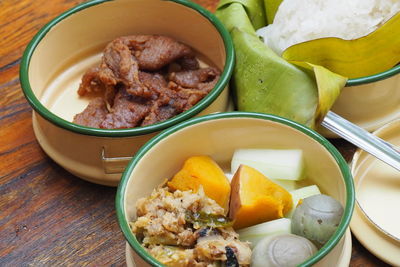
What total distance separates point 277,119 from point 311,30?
355 mm

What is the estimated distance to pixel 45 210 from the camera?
4.57ft

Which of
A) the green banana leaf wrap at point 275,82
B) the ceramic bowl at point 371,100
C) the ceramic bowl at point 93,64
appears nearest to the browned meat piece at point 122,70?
the ceramic bowl at point 93,64

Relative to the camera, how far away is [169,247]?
1106mm

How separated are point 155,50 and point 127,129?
1.10 ft

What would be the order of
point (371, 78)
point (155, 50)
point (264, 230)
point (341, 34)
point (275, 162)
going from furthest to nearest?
point (155, 50) < point (341, 34) < point (371, 78) < point (275, 162) < point (264, 230)

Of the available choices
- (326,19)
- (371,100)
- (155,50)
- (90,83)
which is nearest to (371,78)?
(371,100)

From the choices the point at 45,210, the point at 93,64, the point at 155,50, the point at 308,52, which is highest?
the point at 308,52

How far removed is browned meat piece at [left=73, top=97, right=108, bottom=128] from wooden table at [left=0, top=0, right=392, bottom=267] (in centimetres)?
12

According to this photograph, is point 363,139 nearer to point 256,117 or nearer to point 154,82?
point 256,117

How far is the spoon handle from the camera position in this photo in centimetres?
134

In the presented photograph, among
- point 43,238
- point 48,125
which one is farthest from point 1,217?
point 48,125

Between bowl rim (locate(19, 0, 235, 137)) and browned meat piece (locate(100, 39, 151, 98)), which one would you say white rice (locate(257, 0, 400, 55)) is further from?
browned meat piece (locate(100, 39, 151, 98))

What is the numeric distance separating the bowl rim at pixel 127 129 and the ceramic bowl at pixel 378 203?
0.33 meters

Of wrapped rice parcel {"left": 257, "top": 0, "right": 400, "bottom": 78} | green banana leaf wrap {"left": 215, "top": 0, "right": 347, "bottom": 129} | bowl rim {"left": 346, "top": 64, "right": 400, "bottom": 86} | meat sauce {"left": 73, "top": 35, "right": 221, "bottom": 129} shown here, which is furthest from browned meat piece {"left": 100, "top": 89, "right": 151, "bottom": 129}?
bowl rim {"left": 346, "top": 64, "right": 400, "bottom": 86}
